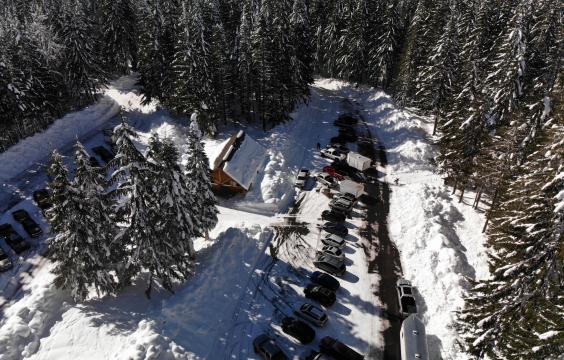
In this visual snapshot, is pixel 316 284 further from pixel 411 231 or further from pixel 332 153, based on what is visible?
pixel 332 153

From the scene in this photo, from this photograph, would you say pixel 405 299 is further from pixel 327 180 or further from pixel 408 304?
pixel 327 180

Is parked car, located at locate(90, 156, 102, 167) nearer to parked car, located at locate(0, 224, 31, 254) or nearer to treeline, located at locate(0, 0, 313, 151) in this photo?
treeline, located at locate(0, 0, 313, 151)

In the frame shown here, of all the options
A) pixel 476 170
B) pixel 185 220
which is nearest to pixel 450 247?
pixel 476 170

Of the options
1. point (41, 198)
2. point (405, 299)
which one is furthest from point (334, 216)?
point (41, 198)

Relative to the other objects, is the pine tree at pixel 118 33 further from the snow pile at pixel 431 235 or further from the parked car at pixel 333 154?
the snow pile at pixel 431 235

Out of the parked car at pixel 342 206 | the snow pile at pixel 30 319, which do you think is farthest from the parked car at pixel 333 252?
the snow pile at pixel 30 319

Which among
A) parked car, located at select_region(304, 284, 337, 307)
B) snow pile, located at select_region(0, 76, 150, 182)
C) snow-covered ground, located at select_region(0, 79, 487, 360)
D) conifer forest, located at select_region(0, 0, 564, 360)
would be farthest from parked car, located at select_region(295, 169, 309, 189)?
snow pile, located at select_region(0, 76, 150, 182)
